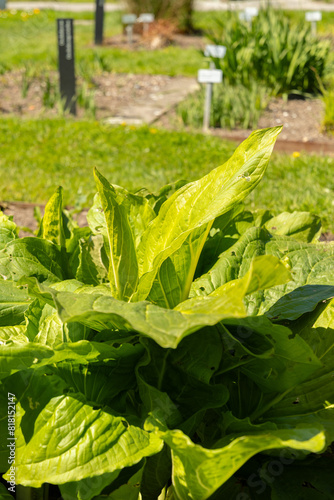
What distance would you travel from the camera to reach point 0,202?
3.78 metres

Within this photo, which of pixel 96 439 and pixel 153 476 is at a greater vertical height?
Result: pixel 96 439

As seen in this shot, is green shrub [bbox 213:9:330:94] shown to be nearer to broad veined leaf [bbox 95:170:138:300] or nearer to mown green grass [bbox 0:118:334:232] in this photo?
mown green grass [bbox 0:118:334:232]

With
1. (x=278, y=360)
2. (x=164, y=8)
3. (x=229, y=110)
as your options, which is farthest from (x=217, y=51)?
(x=164, y=8)

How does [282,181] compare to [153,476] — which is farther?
[282,181]

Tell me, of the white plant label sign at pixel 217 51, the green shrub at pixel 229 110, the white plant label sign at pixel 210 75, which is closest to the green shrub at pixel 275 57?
the white plant label sign at pixel 217 51

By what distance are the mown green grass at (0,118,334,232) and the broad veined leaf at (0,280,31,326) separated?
2.33 meters

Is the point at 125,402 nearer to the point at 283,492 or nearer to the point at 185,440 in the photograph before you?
the point at 185,440

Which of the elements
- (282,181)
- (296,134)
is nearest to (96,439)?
(282,181)

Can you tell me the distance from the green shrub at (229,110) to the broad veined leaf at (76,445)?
4.93 m

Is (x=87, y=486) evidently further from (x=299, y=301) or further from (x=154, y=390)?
(x=299, y=301)

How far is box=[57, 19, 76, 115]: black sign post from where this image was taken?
20.5ft

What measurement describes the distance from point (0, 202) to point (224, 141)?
2374 millimetres

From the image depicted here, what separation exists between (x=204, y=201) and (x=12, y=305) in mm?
605

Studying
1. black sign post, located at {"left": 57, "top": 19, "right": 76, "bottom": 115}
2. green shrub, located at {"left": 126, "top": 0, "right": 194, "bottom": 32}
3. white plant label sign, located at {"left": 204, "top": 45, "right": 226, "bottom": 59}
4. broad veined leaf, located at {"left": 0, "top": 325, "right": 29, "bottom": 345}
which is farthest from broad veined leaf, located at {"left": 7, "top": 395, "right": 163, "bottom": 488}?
green shrub, located at {"left": 126, "top": 0, "right": 194, "bottom": 32}
